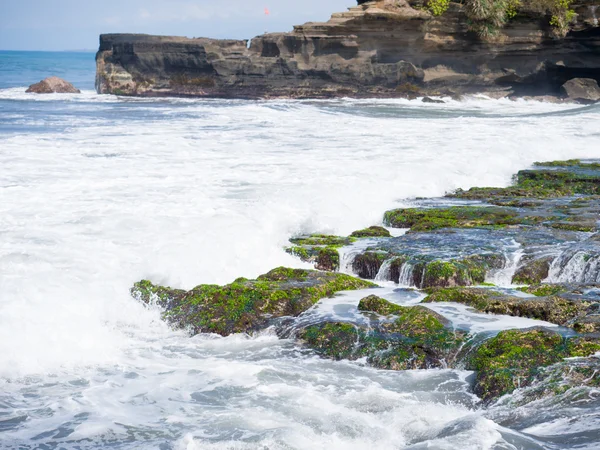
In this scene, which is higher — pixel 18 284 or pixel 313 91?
pixel 313 91

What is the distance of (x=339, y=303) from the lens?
8.11m

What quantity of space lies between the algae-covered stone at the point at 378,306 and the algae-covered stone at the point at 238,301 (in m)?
0.61

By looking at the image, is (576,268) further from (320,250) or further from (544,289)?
(320,250)

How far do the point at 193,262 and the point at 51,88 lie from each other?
4263 centimetres

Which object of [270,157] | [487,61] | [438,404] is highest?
[487,61]

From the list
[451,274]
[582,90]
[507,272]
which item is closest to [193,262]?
[451,274]

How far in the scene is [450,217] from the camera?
11.9 meters

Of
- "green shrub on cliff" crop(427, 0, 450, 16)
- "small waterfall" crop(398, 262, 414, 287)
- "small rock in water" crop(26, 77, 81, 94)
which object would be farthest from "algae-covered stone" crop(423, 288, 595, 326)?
"small rock in water" crop(26, 77, 81, 94)

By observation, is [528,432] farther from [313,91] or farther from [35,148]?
[313,91]

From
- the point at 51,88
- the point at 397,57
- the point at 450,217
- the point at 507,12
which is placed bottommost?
the point at 450,217

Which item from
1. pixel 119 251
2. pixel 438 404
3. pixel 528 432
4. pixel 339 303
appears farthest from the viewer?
pixel 119 251

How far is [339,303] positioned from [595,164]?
11.5 m

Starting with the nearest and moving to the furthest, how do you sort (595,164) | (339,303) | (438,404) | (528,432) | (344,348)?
1. (528,432)
2. (438,404)
3. (344,348)
4. (339,303)
5. (595,164)

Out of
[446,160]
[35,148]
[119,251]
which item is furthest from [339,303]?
[35,148]
